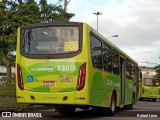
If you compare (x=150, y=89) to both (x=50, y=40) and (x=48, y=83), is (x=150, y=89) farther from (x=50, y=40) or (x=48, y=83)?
(x=48, y=83)

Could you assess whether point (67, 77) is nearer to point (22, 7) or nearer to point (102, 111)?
point (102, 111)

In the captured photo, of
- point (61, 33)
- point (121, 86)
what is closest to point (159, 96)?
point (121, 86)

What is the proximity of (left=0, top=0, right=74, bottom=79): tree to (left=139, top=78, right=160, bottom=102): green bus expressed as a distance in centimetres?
1289

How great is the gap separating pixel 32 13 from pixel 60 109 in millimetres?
16301

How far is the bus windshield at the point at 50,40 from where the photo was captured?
14.0 meters

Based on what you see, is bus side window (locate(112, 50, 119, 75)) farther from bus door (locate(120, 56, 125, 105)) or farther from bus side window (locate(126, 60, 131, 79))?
bus side window (locate(126, 60, 131, 79))

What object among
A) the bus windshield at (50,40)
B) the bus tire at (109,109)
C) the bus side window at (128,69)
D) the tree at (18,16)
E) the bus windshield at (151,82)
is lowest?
the bus tire at (109,109)

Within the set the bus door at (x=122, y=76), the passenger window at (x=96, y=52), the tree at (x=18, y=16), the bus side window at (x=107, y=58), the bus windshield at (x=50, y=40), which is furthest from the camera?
the tree at (x=18, y=16)

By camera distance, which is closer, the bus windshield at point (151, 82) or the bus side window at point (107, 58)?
the bus side window at point (107, 58)

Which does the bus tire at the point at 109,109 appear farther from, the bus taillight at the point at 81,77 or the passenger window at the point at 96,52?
the bus taillight at the point at 81,77

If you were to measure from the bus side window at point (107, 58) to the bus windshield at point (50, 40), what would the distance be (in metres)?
2.24

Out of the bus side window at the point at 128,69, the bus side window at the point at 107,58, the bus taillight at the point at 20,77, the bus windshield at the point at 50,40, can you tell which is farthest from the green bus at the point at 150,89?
the bus taillight at the point at 20,77

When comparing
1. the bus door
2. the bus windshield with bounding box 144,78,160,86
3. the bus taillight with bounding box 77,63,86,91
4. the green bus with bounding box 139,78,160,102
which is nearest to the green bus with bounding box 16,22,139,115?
the bus taillight with bounding box 77,63,86,91

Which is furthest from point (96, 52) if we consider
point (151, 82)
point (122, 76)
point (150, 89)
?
point (151, 82)
